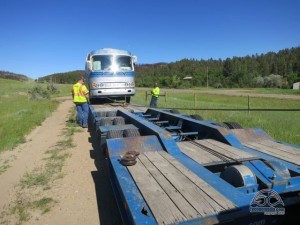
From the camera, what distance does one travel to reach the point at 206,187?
3.02m

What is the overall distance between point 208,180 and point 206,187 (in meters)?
0.21

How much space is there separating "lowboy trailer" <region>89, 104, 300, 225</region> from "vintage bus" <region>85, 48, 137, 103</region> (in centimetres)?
935

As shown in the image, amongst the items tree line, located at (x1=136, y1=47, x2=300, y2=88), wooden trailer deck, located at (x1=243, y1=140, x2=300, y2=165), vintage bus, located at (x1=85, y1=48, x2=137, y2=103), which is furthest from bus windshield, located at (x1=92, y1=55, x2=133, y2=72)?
tree line, located at (x1=136, y1=47, x2=300, y2=88)

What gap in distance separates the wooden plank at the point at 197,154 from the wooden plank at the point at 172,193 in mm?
720

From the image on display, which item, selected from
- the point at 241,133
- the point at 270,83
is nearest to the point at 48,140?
the point at 241,133

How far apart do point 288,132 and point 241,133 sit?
436 centimetres

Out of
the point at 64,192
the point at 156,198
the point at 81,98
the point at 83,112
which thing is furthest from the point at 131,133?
the point at 83,112

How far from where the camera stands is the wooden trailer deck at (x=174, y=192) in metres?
2.55

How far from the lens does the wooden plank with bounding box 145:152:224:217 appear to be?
8.49 ft

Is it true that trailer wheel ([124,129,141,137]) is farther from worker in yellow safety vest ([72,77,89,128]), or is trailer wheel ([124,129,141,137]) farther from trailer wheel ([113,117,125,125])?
worker in yellow safety vest ([72,77,89,128])

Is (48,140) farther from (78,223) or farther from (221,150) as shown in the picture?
(221,150)

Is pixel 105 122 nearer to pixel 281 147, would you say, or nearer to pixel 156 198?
pixel 281 147

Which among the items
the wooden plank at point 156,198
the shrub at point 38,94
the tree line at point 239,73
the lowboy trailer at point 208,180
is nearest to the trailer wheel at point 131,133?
the lowboy trailer at point 208,180

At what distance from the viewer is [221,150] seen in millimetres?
4473
